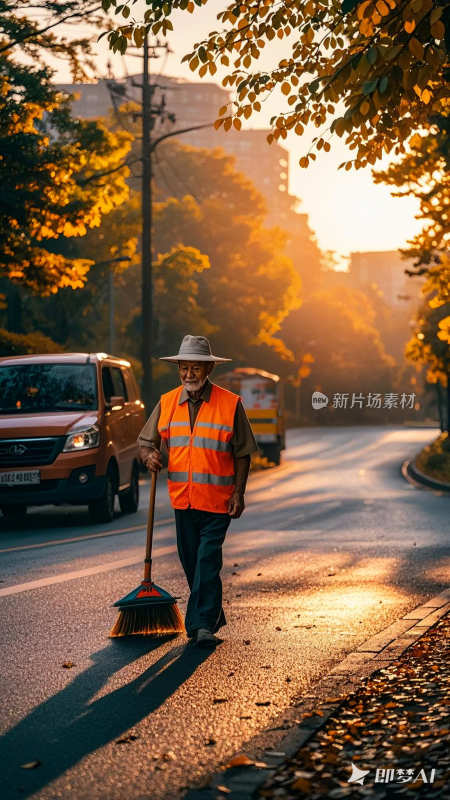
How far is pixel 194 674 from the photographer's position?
7152mm

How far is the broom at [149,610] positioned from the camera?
800 cm

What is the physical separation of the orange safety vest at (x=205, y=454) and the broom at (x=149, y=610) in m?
0.22

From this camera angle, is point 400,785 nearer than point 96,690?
Yes

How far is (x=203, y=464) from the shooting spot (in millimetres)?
7879

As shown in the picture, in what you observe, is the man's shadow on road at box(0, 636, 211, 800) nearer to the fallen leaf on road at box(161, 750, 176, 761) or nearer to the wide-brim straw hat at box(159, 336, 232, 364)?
the fallen leaf on road at box(161, 750, 176, 761)

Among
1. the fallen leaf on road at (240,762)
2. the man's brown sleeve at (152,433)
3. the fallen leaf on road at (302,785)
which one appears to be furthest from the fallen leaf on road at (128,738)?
the man's brown sleeve at (152,433)

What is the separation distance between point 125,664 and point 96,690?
0.66 metres

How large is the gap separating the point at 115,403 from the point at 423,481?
14323mm

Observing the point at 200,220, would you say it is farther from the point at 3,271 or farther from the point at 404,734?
the point at 404,734

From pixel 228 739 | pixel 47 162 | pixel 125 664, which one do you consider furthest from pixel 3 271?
pixel 228 739

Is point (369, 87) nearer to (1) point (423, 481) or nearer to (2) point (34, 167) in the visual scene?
(2) point (34, 167)

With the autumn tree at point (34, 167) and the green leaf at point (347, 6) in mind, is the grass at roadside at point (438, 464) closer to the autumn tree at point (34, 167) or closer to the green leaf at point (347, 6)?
the autumn tree at point (34, 167)

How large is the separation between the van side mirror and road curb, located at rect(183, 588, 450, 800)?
768cm

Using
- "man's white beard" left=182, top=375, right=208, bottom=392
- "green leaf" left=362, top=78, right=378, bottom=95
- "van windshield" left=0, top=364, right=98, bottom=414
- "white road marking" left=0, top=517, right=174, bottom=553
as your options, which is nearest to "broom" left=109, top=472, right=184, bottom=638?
"man's white beard" left=182, top=375, right=208, bottom=392
